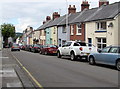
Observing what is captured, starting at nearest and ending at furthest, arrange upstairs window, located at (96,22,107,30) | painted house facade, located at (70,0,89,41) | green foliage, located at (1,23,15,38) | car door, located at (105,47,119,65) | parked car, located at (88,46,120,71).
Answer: parked car, located at (88,46,120,71)
car door, located at (105,47,119,65)
upstairs window, located at (96,22,107,30)
painted house facade, located at (70,0,89,41)
green foliage, located at (1,23,15,38)

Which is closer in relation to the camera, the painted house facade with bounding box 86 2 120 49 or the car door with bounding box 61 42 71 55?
the car door with bounding box 61 42 71 55

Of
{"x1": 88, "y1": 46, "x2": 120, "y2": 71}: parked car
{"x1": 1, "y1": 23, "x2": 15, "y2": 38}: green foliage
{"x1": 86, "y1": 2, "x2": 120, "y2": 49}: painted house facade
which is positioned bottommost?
{"x1": 88, "y1": 46, "x2": 120, "y2": 71}: parked car

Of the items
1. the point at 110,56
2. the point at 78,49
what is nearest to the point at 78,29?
the point at 78,49

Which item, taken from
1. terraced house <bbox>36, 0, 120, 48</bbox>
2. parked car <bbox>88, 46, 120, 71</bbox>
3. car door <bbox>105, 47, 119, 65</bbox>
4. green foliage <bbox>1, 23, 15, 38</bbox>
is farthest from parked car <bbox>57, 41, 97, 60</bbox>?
green foliage <bbox>1, 23, 15, 38</bbox>

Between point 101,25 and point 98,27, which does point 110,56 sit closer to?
point 101,25

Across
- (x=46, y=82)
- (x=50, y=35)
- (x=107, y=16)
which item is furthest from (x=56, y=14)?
(x=46, y=82)

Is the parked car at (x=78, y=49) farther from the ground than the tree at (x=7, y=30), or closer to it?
closer to it

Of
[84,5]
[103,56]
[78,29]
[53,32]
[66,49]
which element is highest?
[84,5]

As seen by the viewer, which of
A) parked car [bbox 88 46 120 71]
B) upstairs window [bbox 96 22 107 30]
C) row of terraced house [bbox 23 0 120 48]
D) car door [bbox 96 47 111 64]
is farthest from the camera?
upstairs window [bbox 96 22 107 30]

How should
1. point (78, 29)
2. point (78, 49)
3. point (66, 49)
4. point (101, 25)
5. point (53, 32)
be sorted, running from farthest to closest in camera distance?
point (53, 32) → point (78, 29) → point (101, 25) → point (66, 49) → point (78, 49)

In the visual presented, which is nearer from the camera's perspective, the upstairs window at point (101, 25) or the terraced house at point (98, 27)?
the terraced house at point (98, 27)

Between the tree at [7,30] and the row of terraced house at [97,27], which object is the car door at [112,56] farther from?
the tree at [7,30]

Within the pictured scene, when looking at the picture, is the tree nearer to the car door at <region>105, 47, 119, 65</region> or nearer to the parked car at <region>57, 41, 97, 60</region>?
the parked car at <region>57, 41, 97, 60</region>

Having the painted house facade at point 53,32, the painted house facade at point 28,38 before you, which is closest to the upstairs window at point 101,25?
the painted house facade at point 53,32
